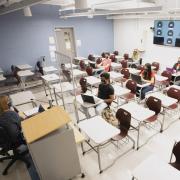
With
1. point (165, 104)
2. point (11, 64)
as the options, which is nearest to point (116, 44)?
point (11, 64)

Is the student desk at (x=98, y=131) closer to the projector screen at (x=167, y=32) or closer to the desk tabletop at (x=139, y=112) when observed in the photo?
the desk tabletop at (x=139, y=112)

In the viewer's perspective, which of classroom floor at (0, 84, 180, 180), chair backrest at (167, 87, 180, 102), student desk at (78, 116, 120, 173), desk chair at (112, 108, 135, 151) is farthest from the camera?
chair backrest at (167, 87, 180, 102)

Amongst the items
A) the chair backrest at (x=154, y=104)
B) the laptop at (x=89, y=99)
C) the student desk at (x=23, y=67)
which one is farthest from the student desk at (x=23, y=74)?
the chair backrest at (x=154, y=104)

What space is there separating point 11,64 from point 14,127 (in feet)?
17.2

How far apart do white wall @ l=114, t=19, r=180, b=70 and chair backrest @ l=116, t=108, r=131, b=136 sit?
526cm

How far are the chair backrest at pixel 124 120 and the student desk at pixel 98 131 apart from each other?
415mm

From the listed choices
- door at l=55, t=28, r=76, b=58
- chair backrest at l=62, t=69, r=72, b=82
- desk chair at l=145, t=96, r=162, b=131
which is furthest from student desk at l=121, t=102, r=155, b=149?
door at l=55, t=28, r=76, b=58

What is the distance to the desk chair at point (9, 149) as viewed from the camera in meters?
2.90

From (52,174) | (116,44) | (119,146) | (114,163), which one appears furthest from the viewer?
(116,44)

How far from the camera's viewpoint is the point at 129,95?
15.5 ft

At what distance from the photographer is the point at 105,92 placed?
12.8ft

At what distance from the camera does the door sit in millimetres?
8516

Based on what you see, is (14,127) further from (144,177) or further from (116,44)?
(116,44)

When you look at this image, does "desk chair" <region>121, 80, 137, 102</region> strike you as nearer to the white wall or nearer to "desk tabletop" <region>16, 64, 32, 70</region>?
the white wall
